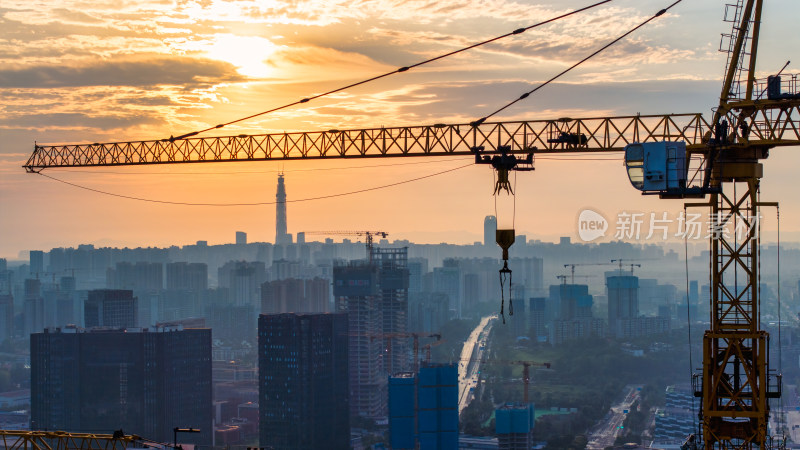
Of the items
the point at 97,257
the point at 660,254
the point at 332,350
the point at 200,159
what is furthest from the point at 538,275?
the point at 200,159

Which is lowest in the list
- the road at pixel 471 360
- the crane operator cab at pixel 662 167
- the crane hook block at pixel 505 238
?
the road at pixel 471 360

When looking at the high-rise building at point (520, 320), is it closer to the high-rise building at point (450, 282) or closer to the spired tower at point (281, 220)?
the high-rise building at point (450, 282)

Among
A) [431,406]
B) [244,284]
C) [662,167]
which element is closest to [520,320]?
[244,284]

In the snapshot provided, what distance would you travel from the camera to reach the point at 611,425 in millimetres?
53969

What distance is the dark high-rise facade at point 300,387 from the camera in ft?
153

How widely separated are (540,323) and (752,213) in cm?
7221

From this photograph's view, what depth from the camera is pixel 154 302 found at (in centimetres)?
9581

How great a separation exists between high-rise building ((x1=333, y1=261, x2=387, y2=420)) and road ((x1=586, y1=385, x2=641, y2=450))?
39.4 feet

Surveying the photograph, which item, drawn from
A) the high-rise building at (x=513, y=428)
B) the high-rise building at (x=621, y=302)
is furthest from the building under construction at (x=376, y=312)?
the high-rise building at (x=621, y=302)

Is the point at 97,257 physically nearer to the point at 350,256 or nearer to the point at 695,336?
the point at 350,256

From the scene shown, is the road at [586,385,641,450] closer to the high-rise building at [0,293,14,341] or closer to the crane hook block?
the crane hook block

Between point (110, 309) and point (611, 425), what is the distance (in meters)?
32.7

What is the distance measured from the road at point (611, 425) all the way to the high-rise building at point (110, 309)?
99.4ft

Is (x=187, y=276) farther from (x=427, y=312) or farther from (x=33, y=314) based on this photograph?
(x=427, y=312)
